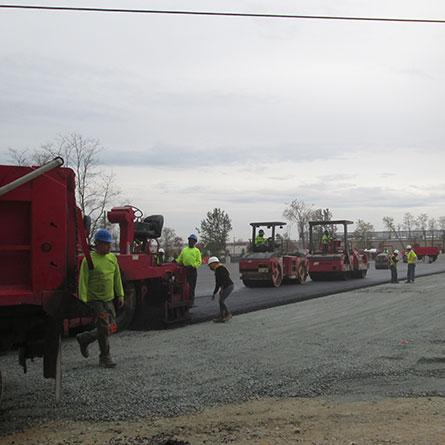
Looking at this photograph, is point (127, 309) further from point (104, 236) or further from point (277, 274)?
point (277, 274)

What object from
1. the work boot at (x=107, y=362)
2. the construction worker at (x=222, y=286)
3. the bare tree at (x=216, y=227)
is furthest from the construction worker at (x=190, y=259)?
the bare tree at (x=216, y=227)

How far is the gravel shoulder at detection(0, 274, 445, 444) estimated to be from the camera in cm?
455

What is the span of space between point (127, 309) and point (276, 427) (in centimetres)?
596

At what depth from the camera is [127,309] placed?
401 inches

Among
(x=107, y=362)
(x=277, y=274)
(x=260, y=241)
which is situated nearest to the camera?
(x=107, y=362)

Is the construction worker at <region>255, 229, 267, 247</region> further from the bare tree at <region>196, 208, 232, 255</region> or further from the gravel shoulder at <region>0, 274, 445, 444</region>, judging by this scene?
the bare tree at <region>196, 208, 232, 255</region>

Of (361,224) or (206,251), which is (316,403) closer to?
(206,251)

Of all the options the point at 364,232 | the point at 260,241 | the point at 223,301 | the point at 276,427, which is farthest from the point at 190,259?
the point at 364,232

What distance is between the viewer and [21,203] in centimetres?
445

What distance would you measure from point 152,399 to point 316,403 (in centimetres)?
161

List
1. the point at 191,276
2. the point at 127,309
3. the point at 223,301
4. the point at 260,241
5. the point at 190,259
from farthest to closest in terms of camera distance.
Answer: the point at 260,241 → the point at 191,276 → the point at 190,259 → the point at 223,301 → the point at 127,309

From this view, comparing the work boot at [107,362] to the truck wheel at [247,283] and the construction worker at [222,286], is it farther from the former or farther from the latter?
→ the truck wheel at [247,283]

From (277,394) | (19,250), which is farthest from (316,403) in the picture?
(19,250)

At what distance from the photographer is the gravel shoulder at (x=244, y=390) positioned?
455 cm
